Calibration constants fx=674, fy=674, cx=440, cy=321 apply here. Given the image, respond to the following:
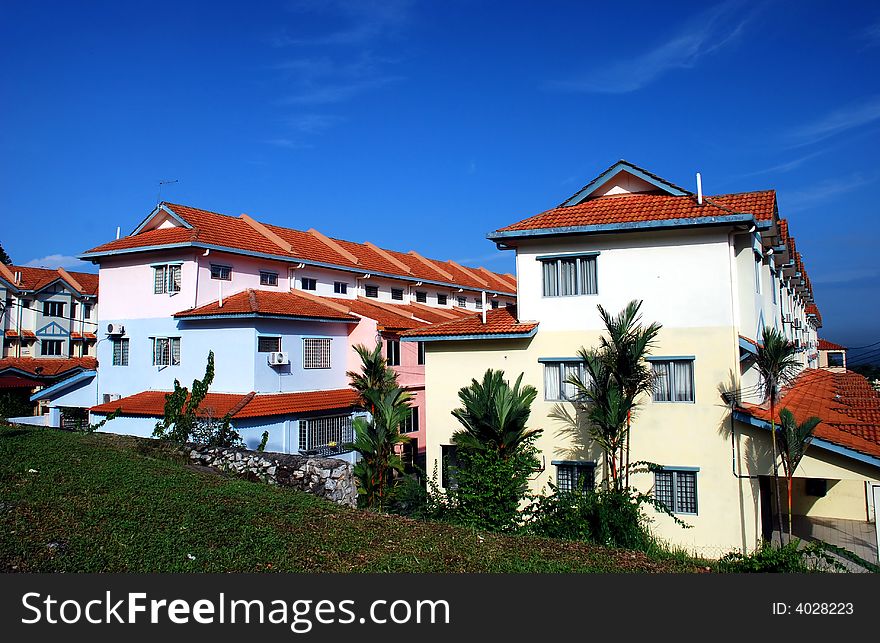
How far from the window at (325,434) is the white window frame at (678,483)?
11159 millimetres

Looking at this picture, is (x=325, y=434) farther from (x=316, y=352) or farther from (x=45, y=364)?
(x=45, y=364)

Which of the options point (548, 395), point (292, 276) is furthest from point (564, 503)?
point (292, 276)

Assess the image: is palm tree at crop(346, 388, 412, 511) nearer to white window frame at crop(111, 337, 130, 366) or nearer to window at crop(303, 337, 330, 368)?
window at crop(303, 337, 330, 368)

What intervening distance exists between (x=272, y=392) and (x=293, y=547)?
1432 centimetres

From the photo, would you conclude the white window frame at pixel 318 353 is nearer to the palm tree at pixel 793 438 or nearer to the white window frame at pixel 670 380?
the white window frame at pixel 670 380

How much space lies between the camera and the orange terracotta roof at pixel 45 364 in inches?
1427

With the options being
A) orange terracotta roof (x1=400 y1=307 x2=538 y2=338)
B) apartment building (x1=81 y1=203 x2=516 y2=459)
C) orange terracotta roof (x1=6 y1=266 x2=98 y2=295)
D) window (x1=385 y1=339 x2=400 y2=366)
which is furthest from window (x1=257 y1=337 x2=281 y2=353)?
orange terracotta roof (x1=6 y1=266 x2=98 y2=295)

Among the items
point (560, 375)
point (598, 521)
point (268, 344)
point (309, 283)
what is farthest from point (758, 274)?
point (309, 283)

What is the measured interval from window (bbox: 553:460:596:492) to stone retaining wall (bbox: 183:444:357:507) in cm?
469

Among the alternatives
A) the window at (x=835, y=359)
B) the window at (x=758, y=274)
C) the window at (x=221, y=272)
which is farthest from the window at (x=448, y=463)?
the window at (x=835, y=359)

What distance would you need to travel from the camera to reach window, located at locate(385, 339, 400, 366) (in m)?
26.6

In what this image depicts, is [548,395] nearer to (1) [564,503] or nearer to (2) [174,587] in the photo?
(1) [564,503]

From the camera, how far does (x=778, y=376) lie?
516 inches

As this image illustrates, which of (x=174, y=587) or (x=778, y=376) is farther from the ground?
(x=778, y=376)
